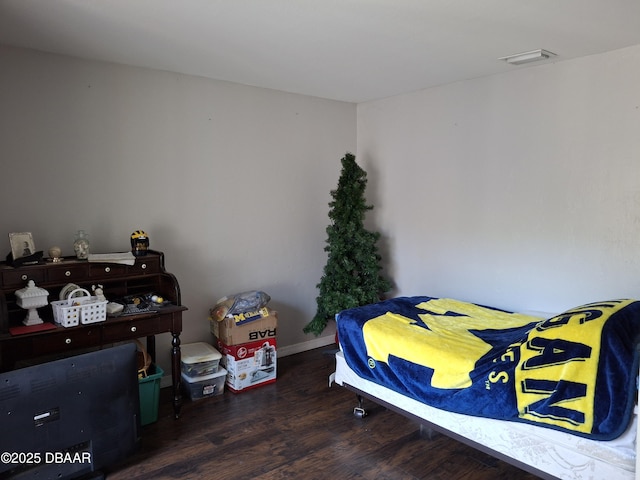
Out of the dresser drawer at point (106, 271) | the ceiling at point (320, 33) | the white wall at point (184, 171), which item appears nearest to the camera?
the ceiling at point (320, 33)

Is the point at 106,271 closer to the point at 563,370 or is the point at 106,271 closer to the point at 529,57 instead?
the point at 563,370

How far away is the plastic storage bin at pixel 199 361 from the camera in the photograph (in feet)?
10.9

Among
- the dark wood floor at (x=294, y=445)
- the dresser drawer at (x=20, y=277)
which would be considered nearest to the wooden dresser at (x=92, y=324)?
the dresser drawer at (x=20, y=277)

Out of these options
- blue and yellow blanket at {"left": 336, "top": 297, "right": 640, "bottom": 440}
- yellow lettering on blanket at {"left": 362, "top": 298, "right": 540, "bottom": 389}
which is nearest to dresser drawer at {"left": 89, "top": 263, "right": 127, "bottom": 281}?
blue and yellow blanket at {"left": 336, "top": 297, "right": 640, "bottom": 440}

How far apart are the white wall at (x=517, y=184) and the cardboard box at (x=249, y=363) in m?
1.48

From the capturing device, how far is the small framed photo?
271 centimetres

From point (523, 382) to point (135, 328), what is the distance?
221 cm

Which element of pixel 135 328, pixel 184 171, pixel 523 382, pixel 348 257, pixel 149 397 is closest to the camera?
pixel 523 382

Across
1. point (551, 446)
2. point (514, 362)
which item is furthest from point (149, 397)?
point (551, 446)

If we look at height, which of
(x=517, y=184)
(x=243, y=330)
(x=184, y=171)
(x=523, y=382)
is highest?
(x=184, y=171)

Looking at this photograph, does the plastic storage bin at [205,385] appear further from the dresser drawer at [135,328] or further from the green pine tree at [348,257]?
the green pine tree at [348,257]

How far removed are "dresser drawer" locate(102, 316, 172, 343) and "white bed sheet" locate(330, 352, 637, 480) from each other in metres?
1.67

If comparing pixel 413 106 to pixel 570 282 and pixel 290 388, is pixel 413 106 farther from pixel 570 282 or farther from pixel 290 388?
pixel 290 388

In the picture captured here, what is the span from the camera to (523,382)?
7.24 ft
